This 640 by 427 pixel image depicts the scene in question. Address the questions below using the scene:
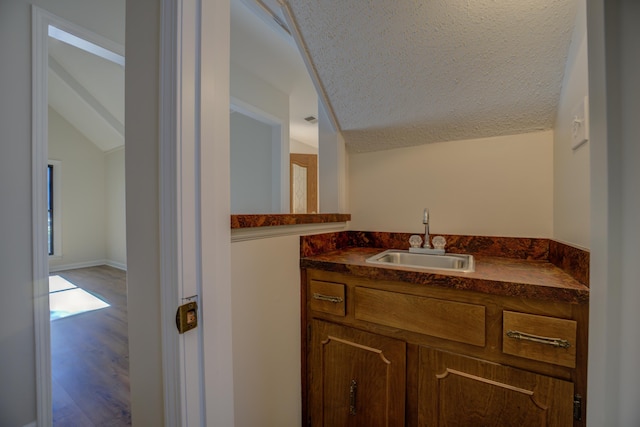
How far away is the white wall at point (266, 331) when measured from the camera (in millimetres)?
840

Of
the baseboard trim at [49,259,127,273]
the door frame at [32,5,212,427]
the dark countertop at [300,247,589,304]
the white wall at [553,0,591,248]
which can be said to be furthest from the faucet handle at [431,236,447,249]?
the baseboard trim at [49,259,127,273]

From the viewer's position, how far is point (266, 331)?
953mm

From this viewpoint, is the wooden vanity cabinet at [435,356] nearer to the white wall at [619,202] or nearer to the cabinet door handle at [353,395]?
the cabinet door handle at [353,395]

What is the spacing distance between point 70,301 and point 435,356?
165 inches

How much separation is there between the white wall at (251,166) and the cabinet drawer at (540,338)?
2.79m

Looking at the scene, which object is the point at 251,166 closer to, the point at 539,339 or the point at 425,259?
the point at 425,259

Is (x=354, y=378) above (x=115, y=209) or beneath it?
beneath

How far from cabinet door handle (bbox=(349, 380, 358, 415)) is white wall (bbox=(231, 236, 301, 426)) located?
0.24 metres

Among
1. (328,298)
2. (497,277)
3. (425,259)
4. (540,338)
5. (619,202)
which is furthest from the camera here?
Answer: (425,259)

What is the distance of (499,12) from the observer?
0.91 meters

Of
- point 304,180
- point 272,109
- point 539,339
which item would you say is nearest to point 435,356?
point 539,339

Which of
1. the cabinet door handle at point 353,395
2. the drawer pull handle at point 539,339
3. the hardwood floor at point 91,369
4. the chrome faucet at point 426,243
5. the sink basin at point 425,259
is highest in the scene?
the chrome faucet at point 426,243

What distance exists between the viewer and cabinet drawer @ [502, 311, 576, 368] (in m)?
0.71

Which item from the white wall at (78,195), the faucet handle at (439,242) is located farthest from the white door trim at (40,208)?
the white wall at (78,195)
